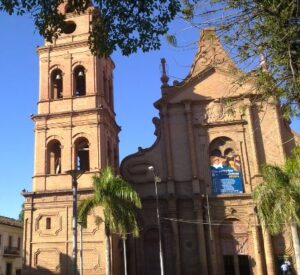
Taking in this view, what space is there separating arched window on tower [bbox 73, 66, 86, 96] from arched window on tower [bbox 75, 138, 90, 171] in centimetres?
351

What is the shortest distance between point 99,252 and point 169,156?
808 centimetres

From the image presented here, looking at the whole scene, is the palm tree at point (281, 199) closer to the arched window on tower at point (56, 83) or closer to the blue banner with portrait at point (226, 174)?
the blue banner with portrait at point (226, 174)

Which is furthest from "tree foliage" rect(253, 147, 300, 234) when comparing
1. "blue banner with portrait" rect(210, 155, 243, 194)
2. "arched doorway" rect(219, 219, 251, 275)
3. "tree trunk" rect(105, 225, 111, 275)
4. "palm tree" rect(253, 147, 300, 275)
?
"blue banner with portrait" rect(210, 155, 243, 194)

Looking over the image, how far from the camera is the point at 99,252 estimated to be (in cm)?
2667

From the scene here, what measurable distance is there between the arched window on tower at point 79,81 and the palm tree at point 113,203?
1209cm

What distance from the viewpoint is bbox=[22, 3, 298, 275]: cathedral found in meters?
27.8

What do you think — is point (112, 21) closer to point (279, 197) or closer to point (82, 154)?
point (279, 197)

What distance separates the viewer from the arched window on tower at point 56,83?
32062 mm

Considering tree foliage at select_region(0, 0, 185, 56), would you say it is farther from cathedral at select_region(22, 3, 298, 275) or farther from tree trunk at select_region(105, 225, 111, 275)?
cathedral at select_region(22, 3, 298, 275)

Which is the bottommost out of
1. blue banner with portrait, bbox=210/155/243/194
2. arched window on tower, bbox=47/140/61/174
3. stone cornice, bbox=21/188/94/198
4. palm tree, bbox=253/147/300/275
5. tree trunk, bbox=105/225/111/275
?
tree trunk, bbox=105/225/111/275

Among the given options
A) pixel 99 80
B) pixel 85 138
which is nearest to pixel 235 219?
pixel 85 138

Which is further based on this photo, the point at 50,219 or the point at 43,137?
the point at 43,137

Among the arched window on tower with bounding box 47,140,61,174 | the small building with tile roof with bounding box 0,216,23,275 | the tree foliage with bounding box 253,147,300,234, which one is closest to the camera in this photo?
the tree foliage with bounding box 253,147,300,234

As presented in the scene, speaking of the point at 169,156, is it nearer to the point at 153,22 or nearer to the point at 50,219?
the point at 50,219
